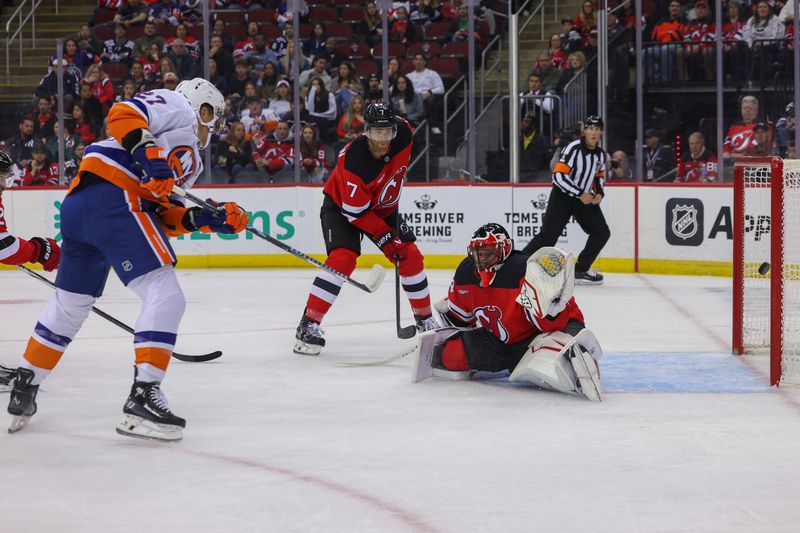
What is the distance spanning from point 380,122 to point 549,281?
1.41 m

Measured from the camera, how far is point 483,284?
4641 mm

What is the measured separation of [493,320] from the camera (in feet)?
15.3

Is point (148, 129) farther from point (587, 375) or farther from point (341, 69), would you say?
point (341, 69)

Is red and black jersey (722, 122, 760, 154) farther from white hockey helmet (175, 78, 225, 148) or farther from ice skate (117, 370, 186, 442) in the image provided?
ice skate (117, 370, 186, 442)

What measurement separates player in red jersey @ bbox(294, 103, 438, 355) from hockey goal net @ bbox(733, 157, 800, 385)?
4.71ft

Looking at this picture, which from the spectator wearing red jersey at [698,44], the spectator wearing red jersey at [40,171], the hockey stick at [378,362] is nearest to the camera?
the hockey stick at [378,362]

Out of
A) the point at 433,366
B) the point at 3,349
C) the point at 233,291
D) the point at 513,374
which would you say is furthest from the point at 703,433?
the point at 233,291

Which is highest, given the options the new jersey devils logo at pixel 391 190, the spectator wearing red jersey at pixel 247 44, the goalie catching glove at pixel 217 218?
the spectator wearing red jersey at pixel 247 44

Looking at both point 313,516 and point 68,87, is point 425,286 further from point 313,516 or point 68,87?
point 68,87

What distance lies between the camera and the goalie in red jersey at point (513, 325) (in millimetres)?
4320

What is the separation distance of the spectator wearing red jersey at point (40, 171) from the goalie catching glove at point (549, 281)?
6708 mm

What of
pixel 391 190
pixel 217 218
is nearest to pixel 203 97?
pixel 217 218

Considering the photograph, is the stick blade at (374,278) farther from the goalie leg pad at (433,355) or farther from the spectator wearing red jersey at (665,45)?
the spectator wearing red jersey at (665,45)

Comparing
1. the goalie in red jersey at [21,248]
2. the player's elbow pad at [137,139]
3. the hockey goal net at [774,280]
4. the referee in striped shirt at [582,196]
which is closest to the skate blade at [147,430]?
the player's elbow pad at [137,139]
